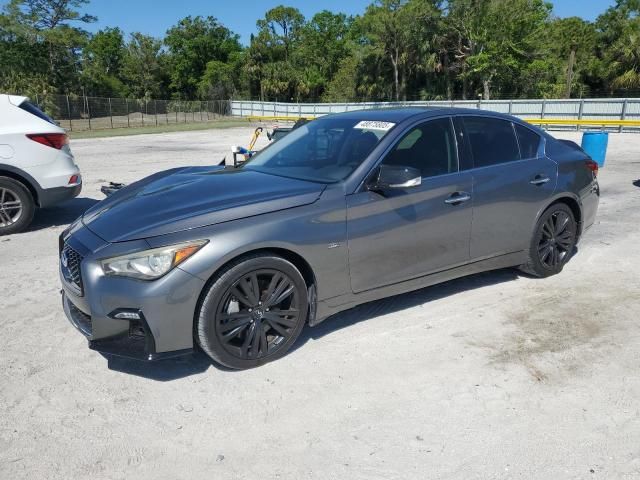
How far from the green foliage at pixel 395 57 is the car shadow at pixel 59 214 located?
118ft

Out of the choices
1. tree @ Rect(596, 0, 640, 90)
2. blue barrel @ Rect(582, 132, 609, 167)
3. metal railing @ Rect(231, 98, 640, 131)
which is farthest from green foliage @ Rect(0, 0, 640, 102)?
blue barrel @ Rect(582, 132, 609, 167)

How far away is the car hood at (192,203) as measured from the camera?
3.28m

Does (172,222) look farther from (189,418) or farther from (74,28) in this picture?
(74,28)

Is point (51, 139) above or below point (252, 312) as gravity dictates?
above

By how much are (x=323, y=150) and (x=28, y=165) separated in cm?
432

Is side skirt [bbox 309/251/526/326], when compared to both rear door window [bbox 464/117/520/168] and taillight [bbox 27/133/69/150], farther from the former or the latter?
taillight [bbox 27/133/69/150]

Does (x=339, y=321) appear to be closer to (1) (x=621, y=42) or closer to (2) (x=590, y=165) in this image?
(2) (x=590, y=165)

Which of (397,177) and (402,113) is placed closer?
(397,177)

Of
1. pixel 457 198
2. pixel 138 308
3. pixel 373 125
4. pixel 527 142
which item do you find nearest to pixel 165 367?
pixel 138 308

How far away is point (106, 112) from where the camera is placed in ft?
120

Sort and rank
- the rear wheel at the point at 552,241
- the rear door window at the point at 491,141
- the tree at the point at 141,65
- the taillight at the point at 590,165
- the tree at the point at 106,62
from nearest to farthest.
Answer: the rear door window at the point at 491,141
the rear wheel at the point at 552,241
the taillight at the point at 590,165
the tree at the point at 106,62
the tree at the point at 141,65

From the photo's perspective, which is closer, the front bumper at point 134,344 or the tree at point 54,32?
the front bumper at point 134,344

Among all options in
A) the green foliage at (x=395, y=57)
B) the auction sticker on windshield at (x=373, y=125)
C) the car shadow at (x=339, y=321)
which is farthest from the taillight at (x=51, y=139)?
the green foliage at (x=395, y=57)

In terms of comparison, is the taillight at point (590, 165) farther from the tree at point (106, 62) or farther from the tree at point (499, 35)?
the tree at point (106, 62)
